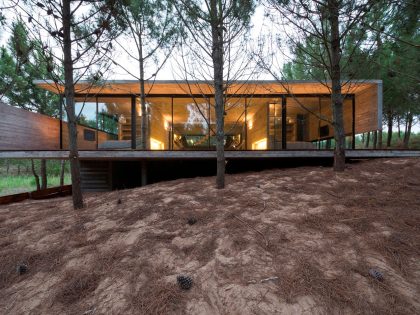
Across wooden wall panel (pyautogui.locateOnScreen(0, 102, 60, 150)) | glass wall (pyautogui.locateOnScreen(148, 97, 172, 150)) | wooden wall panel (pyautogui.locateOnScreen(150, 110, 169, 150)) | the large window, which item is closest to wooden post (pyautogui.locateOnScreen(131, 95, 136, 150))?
the large window

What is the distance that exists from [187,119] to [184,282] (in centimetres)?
1028

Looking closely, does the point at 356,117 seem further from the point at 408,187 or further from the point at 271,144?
the point at 408,187

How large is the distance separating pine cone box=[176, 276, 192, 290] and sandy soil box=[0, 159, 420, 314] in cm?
5

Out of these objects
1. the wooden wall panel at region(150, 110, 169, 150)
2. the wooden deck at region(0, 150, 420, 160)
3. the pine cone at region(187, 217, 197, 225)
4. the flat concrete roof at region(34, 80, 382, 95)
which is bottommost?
the pine cone at region(187, 217, 197, 225)

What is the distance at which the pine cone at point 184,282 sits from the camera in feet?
6.88

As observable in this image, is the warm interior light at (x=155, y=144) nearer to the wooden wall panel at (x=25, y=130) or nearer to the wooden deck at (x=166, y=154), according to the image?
the wooden wall panel at (x=25, y=130)

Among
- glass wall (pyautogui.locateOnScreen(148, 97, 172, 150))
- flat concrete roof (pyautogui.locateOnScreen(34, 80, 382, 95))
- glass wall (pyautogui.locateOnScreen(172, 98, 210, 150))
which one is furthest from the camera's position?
glass wall (pyautogui.locateOnScreen(172, 98, 210, 150))

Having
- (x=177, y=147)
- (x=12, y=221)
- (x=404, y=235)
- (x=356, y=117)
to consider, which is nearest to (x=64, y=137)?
(x=177, y=147)

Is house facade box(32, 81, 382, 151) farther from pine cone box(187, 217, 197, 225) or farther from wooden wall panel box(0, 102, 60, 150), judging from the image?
pine cone box(187, 217, 197, 225)

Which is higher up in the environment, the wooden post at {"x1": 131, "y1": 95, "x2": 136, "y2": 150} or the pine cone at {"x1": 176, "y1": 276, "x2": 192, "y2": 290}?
the wooden post at {"x1": 131, "y1": 95, "x2": 136, "y2": 150}

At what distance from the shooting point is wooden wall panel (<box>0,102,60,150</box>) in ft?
22.8

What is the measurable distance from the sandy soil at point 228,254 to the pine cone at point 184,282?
51 millimetres

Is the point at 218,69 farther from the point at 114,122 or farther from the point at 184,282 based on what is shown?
the point at 114,122

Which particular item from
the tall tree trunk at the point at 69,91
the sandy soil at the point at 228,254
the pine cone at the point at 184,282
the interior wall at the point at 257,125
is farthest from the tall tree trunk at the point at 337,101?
the interior wall at the point at 257,125
